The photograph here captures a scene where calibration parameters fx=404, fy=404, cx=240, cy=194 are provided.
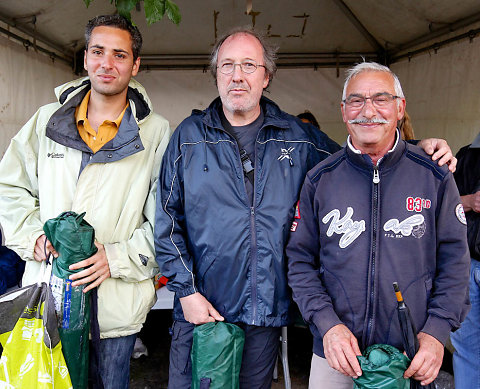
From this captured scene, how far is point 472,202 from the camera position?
2.31m

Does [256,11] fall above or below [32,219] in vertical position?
above

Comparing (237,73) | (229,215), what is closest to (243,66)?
(237,73)

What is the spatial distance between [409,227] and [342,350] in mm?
513

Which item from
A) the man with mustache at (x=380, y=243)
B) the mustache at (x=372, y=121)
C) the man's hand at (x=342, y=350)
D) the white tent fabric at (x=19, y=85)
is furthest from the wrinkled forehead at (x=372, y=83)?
the white tent fabric at (x=19, y=85)

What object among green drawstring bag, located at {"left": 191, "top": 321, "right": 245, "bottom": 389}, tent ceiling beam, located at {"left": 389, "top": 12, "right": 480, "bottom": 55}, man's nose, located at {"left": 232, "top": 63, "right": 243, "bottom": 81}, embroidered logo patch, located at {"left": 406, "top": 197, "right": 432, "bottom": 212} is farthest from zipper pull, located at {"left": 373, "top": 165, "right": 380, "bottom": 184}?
tent ceiling beam, located at {"left": 389, "top": 12, "right": 480, "bottom": 55}

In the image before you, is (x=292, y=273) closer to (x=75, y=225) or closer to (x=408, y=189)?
(x=408, y=189)

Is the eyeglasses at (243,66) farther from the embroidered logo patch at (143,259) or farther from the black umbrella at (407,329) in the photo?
the black umbrella at (407,329)

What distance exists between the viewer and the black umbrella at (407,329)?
4.51ft

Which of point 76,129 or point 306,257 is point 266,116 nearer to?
point 306,257

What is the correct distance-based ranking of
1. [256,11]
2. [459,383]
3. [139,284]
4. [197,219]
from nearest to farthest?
[197,219]
[139,284]
[459,383]
[256,11]

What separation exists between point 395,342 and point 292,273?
0.46 meters

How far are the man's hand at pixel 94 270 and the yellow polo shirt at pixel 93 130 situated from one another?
19.6 inches

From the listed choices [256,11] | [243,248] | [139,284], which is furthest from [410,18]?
[139,284]

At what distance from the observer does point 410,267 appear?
4.92 ft
